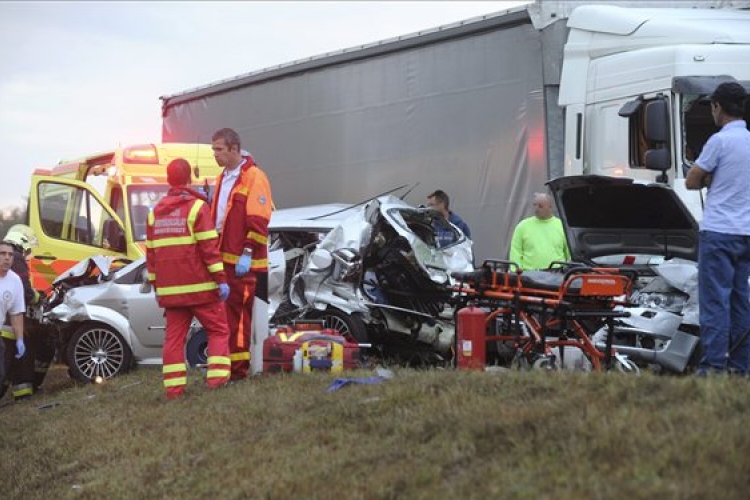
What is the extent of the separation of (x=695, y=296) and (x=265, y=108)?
906cm

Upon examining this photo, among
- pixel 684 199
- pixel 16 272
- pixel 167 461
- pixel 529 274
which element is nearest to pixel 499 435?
pixel 167 461

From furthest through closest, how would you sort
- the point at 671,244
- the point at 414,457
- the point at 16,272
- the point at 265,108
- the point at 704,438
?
1. the point at 265,108
2. the point at 16,272
3. the point at 671,244
4. the point at 414,457
5. the point at 704,438

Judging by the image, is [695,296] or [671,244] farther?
[671,244]

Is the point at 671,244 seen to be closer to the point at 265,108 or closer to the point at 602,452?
the point at 602,452

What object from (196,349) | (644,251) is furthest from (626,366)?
(196,349)

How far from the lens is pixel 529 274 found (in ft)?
23.7

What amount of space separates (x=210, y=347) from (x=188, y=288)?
1.56 feet

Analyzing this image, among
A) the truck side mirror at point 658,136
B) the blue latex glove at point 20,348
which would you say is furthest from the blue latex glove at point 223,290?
the truck side mirror at point 658,136

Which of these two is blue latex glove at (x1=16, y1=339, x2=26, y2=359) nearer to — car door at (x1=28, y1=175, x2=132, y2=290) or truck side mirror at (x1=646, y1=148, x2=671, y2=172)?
car door at (x1=28, y1=175, x2=132, y2=290)

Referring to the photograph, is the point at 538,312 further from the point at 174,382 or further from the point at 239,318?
the point at 174,382

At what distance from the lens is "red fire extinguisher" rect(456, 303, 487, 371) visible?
7246 millimetres

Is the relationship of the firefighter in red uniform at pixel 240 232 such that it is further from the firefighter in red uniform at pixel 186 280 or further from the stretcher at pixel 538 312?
the stretcher at pixel 538 312

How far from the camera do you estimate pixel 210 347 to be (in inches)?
298

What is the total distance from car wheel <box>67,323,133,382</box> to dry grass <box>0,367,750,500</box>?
300cm
